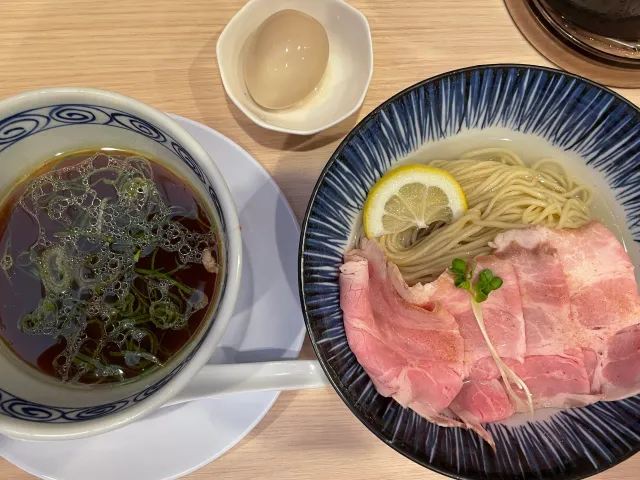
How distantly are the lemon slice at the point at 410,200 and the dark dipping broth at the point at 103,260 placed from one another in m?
0.32

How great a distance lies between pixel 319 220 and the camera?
0.83m

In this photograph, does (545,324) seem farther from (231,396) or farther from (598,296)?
(231,396)

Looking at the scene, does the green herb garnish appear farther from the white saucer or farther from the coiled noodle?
the white saucer

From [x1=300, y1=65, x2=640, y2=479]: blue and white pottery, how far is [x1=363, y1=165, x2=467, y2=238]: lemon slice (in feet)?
0.09

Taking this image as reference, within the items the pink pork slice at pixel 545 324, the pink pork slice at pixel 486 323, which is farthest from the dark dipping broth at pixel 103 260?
the pink pork slice at pixel 545 324

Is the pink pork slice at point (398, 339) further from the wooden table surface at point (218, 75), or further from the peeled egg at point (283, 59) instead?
the peeled egg at point (283, 59)

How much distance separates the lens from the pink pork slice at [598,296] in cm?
95

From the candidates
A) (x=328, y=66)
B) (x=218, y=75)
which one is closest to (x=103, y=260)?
(x=218, y=75)

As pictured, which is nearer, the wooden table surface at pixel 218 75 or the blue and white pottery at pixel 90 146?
the blue and white pottery at pixel 90 146

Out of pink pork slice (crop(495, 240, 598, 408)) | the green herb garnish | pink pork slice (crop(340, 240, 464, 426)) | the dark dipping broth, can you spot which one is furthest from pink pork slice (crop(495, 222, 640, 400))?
the dark dipping broth

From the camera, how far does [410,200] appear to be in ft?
3.16

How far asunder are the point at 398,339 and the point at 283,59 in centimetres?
61

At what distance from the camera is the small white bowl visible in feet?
3.34

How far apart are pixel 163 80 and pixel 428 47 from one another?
1.88 ft
